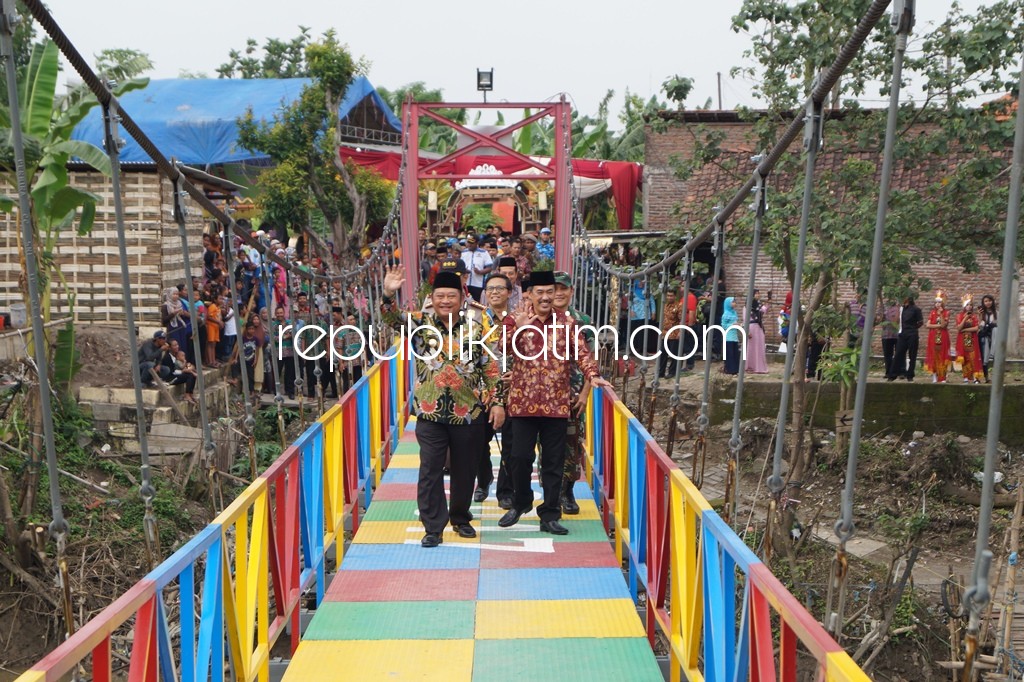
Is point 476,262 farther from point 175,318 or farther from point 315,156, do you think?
point 315,156

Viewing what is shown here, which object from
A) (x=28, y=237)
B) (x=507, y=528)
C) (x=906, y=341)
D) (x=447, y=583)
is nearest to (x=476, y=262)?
(x=906, y=341)

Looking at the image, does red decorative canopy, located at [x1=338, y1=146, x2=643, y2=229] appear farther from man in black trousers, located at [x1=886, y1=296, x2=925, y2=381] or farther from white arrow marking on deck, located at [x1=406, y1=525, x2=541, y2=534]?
white arrow marking on deck, located at [x1=406, y1=525, x2=541, y2=534]

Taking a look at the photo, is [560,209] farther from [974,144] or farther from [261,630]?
[261,630]

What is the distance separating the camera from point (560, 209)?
14.7 m

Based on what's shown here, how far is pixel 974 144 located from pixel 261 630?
24.1 feet

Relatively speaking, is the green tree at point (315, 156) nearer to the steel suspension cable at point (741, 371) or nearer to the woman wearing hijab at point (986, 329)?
the woman wearing hijab at point (986, 329)

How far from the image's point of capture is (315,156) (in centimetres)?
1433

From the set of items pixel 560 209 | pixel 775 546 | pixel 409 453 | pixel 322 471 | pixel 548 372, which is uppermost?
pixel 560 209

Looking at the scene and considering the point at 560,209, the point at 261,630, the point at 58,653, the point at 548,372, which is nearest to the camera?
the point at 58,653

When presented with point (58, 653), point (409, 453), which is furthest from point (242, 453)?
point (58, 653)

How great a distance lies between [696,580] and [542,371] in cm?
197

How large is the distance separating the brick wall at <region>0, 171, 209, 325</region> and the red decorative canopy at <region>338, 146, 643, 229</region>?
6.93 m

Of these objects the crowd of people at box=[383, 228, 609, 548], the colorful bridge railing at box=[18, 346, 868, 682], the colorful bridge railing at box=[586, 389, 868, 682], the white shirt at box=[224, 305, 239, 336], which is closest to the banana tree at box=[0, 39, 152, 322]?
the white shirt at box=[224, 305, 239, 336]

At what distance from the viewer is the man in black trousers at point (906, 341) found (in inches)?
486
